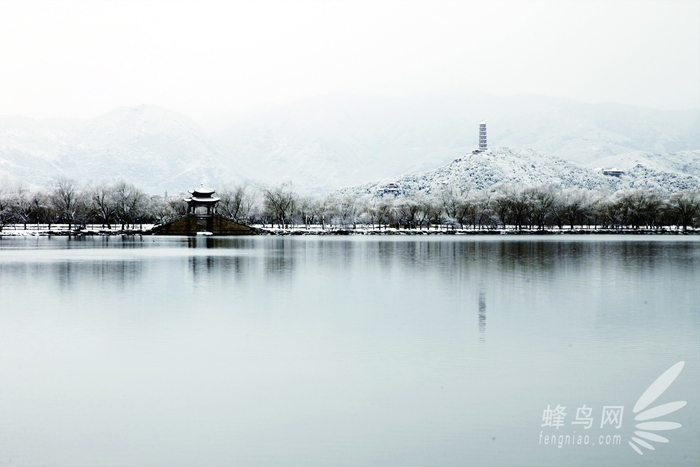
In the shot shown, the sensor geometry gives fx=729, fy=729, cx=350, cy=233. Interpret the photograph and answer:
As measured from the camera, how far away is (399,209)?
11606 cm

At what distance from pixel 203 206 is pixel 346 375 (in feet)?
287

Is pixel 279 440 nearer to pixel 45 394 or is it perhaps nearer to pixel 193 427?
pixel 193 427

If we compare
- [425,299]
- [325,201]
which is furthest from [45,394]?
[325,201]

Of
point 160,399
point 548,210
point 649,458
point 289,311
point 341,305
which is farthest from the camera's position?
point 548,210

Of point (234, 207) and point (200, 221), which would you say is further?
point (234, 207)

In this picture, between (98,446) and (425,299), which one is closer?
(98,446)

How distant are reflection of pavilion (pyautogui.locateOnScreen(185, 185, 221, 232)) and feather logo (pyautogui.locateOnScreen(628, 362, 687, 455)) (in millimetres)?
86897

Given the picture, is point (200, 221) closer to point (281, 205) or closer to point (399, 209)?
point (281, 205)

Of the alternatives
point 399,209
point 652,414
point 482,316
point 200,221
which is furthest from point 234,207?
point 652,414

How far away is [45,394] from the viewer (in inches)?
432

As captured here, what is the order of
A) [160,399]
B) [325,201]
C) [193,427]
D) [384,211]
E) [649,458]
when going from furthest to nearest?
1. [325,201]
2. [384,211]
3. [160,399]
4. [193,427]
5. [649,458]

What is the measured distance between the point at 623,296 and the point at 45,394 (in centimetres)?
1795

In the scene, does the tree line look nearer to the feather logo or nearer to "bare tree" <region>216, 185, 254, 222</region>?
"bare tree" <region>216, 185, 254, 222</region>

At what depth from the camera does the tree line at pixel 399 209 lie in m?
104
